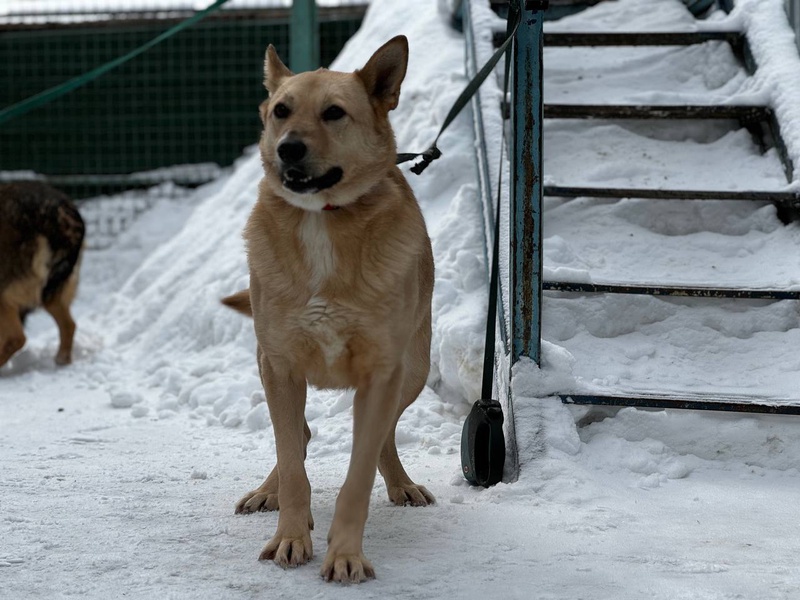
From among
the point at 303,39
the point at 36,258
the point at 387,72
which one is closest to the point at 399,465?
the point at 387,72

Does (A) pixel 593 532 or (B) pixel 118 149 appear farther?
(B) pixel 118 149

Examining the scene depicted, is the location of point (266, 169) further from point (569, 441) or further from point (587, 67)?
point (587, 67)

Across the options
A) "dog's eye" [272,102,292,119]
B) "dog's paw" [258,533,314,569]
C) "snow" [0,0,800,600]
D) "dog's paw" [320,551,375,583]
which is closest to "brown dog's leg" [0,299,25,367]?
"snow" [0,0,800,600]

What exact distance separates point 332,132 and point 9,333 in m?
4.13

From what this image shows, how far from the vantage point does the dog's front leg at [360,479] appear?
238 cm

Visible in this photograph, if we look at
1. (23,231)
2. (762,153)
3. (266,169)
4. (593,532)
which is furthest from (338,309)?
(23,231)

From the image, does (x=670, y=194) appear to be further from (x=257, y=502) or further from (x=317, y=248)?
(x=257, y=502)

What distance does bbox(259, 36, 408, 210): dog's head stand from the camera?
2.60 m

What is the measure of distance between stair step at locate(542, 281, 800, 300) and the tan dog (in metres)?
1.08

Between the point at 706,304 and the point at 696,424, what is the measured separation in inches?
28.4

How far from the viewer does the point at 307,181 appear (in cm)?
261

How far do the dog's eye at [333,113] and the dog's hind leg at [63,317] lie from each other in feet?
13.7

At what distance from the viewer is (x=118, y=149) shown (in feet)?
35.1

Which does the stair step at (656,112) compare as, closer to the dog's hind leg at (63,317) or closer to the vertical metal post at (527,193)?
the vertical metal post at (527,193)
